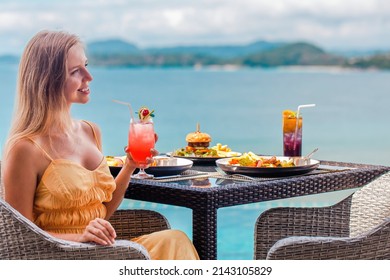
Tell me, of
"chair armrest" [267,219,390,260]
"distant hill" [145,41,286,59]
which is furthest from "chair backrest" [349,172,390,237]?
"distant hill" [145,41,286,59]

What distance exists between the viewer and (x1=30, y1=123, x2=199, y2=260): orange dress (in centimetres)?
218

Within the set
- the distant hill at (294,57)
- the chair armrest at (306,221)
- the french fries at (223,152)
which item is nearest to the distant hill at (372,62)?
the distant hill at (294,57)

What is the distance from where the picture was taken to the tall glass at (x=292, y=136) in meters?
3.06

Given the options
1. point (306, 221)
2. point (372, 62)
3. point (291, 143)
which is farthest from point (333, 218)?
point (372, 62)

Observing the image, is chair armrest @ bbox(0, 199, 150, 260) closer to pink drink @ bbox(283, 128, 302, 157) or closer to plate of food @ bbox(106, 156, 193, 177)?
plate of food @ bbox(106, 156, 193, 177)

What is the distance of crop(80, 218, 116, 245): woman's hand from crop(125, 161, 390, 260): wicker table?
0.31m

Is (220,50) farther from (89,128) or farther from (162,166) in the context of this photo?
(89,128)

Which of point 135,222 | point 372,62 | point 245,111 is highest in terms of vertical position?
point 372,62

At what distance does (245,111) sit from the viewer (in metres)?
17.9

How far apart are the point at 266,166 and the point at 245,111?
50.3ft

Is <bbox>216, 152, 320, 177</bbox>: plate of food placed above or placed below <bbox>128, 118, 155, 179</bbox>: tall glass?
below
